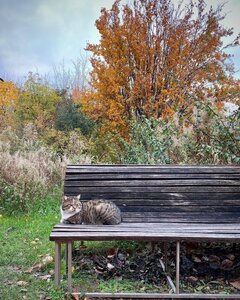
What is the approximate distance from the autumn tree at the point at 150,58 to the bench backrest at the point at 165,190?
6755 millimetres

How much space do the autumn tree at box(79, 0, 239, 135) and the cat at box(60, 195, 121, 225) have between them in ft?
23.9

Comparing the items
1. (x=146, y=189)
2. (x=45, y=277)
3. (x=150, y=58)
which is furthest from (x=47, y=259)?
(x=150, y=58)

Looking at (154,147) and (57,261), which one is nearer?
(57,261)

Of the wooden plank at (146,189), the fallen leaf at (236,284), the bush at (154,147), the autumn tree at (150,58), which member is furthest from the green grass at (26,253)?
the autumn tree at (150,58)

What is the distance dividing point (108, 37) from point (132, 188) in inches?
309

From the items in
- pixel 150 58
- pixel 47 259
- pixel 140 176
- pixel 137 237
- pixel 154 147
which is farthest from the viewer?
pixel 150 58

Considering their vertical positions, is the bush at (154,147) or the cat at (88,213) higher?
the bush at (154,147)

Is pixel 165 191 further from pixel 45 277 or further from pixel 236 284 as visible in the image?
pixel 45 277

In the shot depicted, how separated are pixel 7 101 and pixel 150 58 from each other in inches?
272

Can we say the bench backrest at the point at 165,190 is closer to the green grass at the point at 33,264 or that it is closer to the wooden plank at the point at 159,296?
the green grass at the point at 33,264

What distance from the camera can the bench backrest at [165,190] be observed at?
12.1 ft

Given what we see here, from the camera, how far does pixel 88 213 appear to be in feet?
11.1

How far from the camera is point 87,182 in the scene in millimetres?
3811

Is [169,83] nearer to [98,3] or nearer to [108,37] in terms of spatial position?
[108,37]
